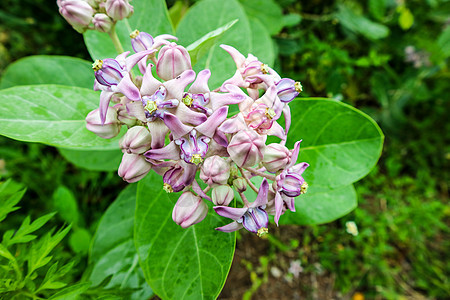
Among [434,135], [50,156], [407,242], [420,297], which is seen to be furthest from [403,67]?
[50,156]

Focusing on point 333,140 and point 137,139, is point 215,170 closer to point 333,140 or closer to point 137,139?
point 137,139

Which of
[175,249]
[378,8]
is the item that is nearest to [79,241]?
[175,249]

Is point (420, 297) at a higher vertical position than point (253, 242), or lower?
lower

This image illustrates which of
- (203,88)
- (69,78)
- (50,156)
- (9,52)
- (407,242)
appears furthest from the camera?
(407,242)

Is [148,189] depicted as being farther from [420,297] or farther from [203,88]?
[420,297]

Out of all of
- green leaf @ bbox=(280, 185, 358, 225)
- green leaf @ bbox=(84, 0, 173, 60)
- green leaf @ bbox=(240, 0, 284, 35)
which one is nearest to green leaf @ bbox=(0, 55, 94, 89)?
green leaf @ bbox=(84, 0, 173, 60)

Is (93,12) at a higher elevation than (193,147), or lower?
higher
